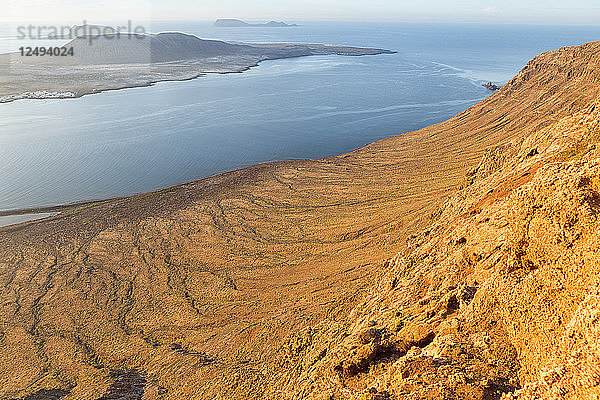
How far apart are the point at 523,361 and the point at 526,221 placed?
318 cm

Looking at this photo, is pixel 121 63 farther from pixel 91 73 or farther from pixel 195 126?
pixel 195 126

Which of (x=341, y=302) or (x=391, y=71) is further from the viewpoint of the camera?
(x=391, y=71)

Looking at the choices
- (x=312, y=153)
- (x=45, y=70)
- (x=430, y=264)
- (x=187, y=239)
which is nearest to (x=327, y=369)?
(x=430, y=264)

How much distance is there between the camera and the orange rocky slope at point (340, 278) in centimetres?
719

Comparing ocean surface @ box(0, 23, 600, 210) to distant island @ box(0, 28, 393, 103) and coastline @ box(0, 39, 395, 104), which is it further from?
distant island @ box(0, 28, 393, 103)

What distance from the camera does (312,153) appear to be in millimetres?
52375

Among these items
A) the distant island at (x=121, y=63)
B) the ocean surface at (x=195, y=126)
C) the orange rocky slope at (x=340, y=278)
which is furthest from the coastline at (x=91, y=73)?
the orange rocky slope at (x=340, y=278)

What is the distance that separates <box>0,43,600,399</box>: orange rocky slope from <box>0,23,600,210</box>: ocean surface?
8975mm

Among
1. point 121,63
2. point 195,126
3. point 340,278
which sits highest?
point 121,63

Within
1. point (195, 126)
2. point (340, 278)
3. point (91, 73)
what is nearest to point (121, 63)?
point (91, 73)

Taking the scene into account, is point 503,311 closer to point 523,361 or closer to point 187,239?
point 523,361

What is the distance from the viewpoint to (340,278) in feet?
66.8

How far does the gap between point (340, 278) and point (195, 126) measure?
2025 inches

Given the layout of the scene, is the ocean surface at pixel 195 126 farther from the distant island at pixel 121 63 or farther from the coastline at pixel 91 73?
the distant island at pixel 121 63
